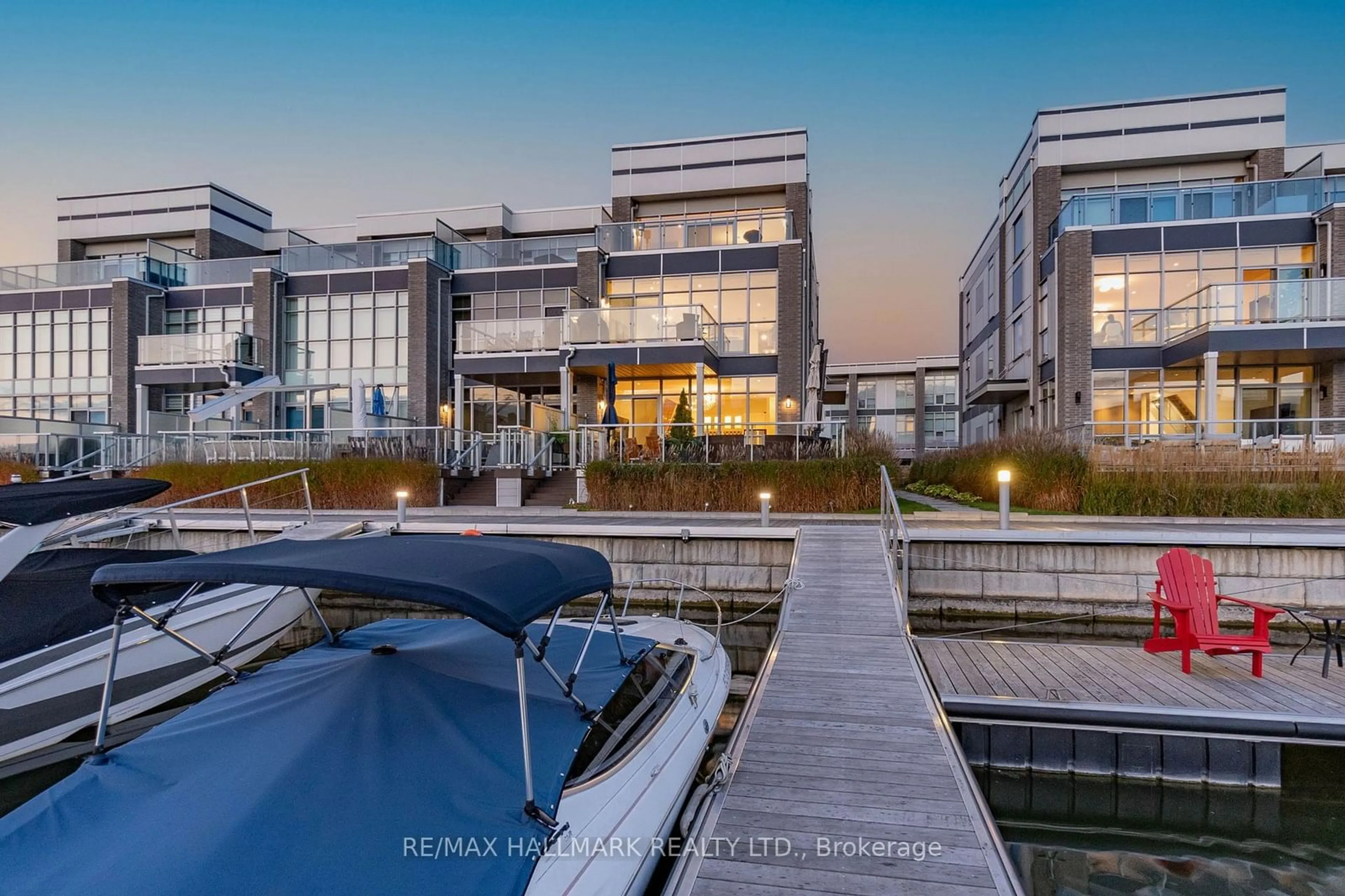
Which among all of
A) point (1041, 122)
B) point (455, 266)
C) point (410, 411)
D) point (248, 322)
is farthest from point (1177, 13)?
point (248, 322)

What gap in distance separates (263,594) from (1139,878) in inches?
325

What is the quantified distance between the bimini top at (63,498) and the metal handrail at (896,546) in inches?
305

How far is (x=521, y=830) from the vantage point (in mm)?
2502

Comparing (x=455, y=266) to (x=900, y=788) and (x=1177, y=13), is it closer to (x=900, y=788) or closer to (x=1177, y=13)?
(x=900, y=788)

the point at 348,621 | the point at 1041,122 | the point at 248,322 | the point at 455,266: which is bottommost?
the point at 348,621

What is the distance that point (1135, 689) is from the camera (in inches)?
232

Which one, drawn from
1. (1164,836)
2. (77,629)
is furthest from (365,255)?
(1164,836)

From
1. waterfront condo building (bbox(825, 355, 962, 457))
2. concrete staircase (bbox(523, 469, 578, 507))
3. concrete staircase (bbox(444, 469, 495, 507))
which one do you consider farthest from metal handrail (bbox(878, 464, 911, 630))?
waterfront condo building (bbox(825, 355, 962, 457))

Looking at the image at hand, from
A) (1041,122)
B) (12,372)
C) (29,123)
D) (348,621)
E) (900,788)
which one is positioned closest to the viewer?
(900,788)

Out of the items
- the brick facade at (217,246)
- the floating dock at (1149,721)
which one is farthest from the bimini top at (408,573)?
the brick facade at (217,246)

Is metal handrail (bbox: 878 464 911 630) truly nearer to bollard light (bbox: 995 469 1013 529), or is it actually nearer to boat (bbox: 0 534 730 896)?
bollard light (bbox: 995 469 1013 529)

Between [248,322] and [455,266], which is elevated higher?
[455,266]

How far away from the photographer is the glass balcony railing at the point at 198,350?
2492cm

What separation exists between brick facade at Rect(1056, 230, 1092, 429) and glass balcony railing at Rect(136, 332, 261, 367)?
2843 centimetres
